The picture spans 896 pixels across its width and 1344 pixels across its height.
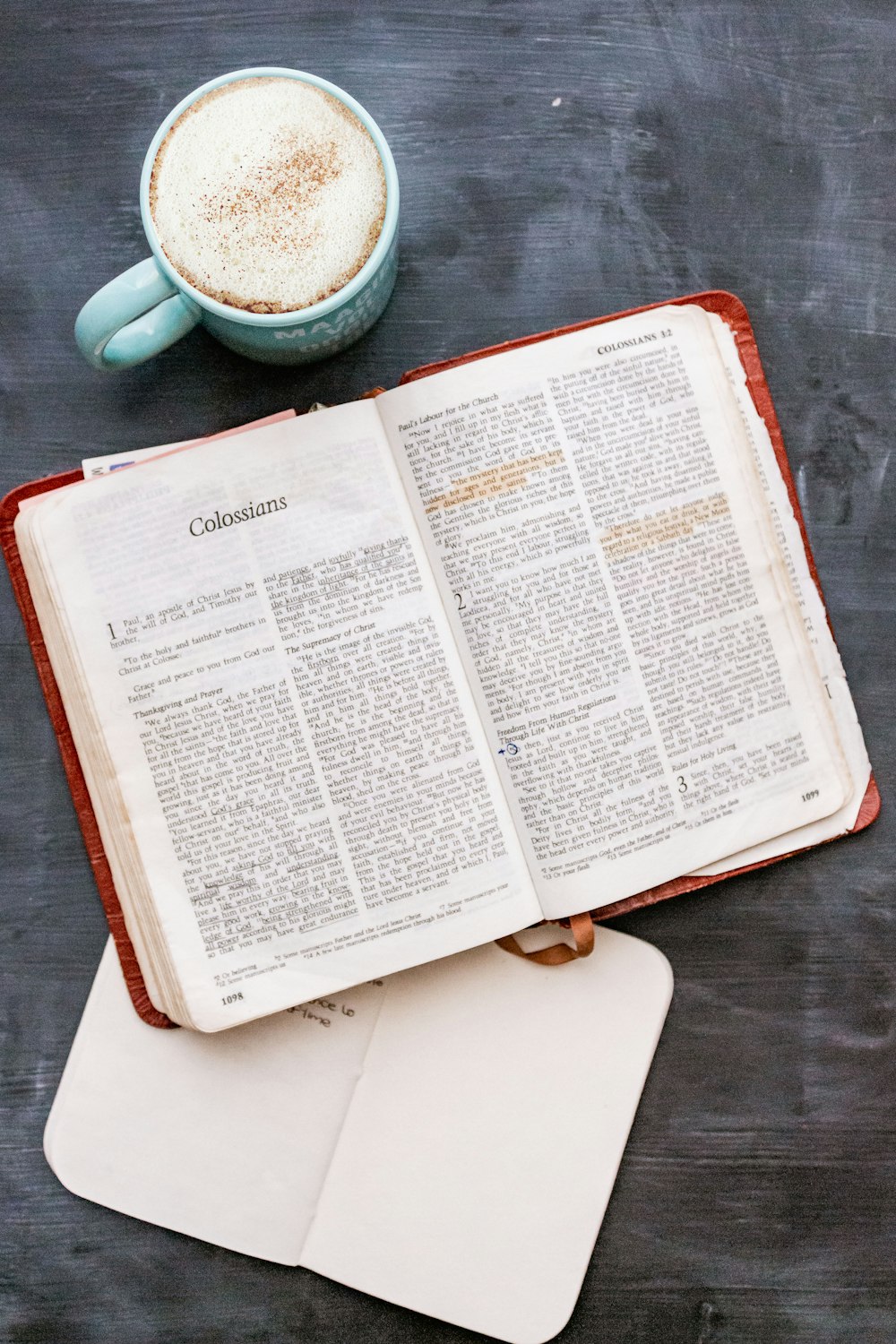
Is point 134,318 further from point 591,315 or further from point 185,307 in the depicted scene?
Answer: point 591,315

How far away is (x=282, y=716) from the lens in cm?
56

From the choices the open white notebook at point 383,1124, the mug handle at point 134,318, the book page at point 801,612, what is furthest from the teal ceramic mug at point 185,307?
the open white notebook at point 383,1124

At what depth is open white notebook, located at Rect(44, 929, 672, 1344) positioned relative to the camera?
0.58 m

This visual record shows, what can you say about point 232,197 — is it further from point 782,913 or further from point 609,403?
point 782,913

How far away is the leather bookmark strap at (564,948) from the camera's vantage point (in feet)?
1.83

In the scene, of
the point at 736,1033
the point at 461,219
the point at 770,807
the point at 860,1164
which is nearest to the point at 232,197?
the point at 461,219

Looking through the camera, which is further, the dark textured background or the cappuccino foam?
the dark textured background

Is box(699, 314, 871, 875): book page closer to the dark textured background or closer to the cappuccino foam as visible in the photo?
the dark textured background

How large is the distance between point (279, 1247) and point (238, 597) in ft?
1.27

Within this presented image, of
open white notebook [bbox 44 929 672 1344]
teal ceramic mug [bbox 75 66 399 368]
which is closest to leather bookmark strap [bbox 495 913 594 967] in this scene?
open white notebook [bbox 44 929 672 1344]

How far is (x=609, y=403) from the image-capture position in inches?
22.3

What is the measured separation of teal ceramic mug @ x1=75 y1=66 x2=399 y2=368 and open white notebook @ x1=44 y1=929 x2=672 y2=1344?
35 cm

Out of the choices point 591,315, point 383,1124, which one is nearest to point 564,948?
point 383,1124

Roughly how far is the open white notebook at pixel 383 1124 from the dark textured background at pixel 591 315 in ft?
0.06
